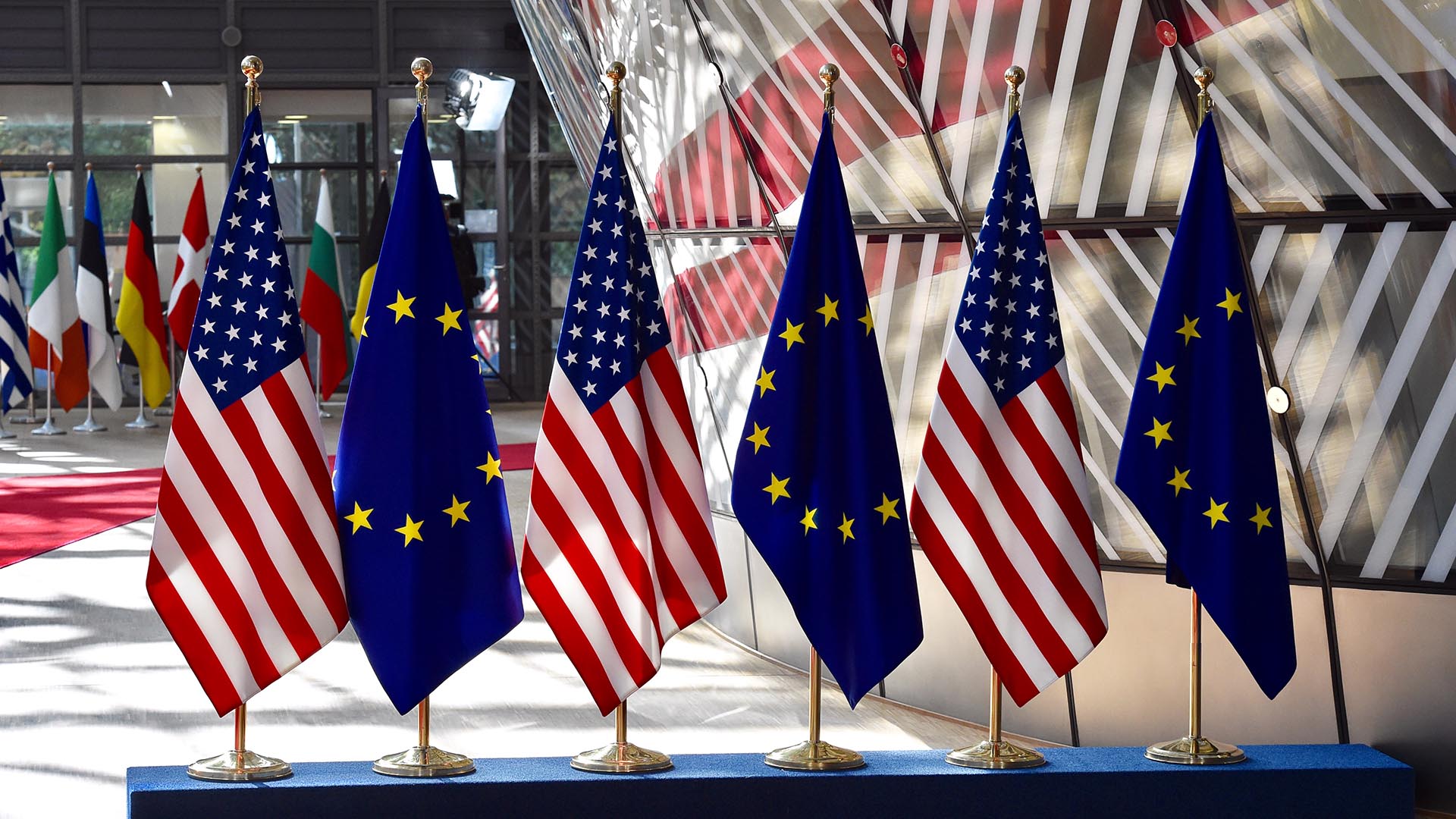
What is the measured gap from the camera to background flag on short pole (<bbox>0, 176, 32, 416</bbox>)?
44.7 ft

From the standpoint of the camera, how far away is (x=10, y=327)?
45.0 feet

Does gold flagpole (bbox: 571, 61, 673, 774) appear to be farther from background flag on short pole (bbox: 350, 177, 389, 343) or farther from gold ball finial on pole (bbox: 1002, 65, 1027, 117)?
background flag on short pole (bbox: 350, 177, 389, 343)

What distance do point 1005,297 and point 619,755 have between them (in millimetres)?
1551

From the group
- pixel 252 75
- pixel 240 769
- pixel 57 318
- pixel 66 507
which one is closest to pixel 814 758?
pixel 240 769

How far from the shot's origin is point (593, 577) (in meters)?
3.57

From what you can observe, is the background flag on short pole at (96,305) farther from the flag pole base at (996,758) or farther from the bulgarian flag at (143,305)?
the flag pole base at (996,758)

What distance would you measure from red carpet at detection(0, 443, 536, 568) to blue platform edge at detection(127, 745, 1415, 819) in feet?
16.4

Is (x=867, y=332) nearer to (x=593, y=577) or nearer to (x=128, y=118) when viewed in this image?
(x=593, y=577)

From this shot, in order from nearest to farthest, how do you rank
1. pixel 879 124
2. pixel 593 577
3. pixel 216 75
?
pixel 593 577, pixel 879 124, pixel 216 75

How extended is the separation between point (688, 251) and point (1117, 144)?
2440 millimetres

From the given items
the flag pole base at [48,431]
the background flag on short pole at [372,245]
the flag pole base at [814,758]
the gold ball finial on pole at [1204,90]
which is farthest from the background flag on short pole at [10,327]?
the gold ball finial on pole at [1204,90]

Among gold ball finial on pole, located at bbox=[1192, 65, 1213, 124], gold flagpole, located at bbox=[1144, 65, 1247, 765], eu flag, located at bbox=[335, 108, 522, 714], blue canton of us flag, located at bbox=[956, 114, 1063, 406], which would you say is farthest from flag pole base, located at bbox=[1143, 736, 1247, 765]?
eu flag, located at bbox=[335, 108, 522, 714]

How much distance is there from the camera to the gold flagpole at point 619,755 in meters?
3.57

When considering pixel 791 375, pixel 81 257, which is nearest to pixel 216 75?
pixel 81 257
